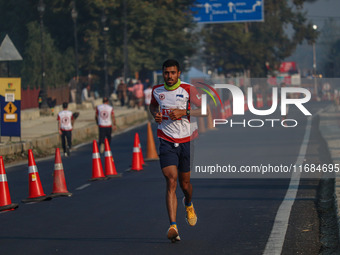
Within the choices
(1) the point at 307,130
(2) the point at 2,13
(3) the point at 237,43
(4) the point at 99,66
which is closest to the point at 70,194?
(1) the point at 307,130

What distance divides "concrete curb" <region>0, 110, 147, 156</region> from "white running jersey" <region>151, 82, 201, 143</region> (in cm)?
1429

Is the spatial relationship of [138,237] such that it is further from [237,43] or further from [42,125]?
[237,43]

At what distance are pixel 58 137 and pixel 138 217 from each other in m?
18.0

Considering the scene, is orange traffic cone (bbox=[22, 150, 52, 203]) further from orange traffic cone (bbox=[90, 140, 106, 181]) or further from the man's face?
the man's face

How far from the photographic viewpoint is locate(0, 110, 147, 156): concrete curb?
2491 centimetres

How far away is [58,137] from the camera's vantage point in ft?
97.5

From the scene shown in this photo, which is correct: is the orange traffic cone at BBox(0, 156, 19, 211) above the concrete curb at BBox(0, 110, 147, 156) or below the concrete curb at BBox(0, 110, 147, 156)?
above

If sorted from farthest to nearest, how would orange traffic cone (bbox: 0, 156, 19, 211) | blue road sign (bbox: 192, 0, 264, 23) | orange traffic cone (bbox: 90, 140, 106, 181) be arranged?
blue road sign (bbox: 192, 0, 264, 23) → orange traffic cone (bbox: 90, 140, 106, 181) → orange traffic cone (bbox: 0, 156, 19, 211)

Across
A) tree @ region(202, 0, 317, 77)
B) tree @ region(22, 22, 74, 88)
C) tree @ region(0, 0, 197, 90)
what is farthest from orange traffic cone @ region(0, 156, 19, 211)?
tree @ region(202, 0, 317, 77)

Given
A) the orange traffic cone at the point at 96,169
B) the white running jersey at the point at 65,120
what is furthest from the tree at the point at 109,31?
the orange traffic cone at the point at 96,169

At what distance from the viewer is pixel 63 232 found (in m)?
10.8

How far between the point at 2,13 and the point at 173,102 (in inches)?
2358

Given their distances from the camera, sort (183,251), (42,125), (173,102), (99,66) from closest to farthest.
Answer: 1. (183,251)
2. (173,102)
3. (42,125)
4. (99,66)

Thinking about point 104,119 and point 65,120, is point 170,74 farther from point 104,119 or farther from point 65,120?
point 65,120
